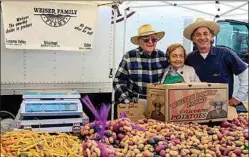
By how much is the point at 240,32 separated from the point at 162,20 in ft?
5.24

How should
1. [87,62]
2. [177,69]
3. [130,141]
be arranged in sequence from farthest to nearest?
[87,62]
[177,69]
[130,141]

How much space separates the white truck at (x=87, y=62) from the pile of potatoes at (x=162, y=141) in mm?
1791

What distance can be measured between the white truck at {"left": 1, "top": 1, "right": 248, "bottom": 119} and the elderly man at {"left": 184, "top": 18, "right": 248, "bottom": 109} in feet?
3.55

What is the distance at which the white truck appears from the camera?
137 inches

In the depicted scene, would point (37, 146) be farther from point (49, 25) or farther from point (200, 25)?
point (49, 25)

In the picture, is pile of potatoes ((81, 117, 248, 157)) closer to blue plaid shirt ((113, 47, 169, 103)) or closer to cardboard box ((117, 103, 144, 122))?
cardboard box ((117, 103, 144, 122))

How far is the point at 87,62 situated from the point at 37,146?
88.5 inches

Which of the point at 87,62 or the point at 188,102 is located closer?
the point at 188,102

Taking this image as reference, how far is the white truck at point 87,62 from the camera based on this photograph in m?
3.48

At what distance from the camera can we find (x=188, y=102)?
206 centimetres

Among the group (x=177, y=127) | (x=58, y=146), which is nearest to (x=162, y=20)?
(x=177, y=127)

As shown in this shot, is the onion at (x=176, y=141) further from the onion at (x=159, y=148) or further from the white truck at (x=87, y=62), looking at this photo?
the white truck at (x=87, y=62)

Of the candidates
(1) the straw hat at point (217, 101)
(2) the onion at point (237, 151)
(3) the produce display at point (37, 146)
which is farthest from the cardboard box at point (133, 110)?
(2) the onion at point (237, 151)

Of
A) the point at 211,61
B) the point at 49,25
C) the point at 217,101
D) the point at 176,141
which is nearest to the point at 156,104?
the point at 217,101
